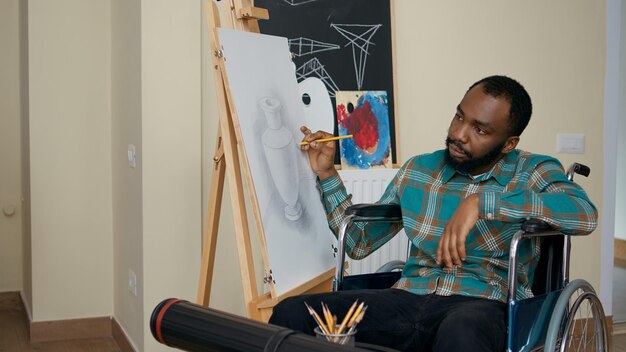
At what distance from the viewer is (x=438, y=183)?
2.23 metres

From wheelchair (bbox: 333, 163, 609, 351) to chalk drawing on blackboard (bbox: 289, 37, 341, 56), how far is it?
1.08 m

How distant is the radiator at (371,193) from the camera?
320 cm

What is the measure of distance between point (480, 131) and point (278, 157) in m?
0.58

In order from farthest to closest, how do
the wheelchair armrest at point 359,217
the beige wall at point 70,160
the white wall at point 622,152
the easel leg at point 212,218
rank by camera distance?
1. the white wall at point 622,152
2. the beige wall at point 70,160
3. the easel leg at point 212,218
4. the wheelchair armrest at point 359,217

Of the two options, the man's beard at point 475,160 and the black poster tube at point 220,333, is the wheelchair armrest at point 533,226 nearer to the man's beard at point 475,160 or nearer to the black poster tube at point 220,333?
the man's beard at point 475,160

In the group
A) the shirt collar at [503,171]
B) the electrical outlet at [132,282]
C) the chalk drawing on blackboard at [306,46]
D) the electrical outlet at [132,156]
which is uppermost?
the chalk drawing on blackboard at [306,46]

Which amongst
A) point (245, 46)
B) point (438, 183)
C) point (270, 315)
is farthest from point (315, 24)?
point (270, 315)

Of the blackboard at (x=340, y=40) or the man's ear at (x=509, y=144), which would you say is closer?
the man's ear at (x=509, y=144)

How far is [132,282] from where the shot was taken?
3254 mm

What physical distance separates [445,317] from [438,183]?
0.44 meters

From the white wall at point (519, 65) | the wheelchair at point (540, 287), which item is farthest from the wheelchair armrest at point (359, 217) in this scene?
the white wall at point (519, 65)

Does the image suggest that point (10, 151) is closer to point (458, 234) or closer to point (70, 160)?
point (70, 160)

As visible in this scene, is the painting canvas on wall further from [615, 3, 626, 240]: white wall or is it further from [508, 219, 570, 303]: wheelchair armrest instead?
[615, 3, 626, 240]: white wall

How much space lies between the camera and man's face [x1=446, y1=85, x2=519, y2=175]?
2.12 meters
